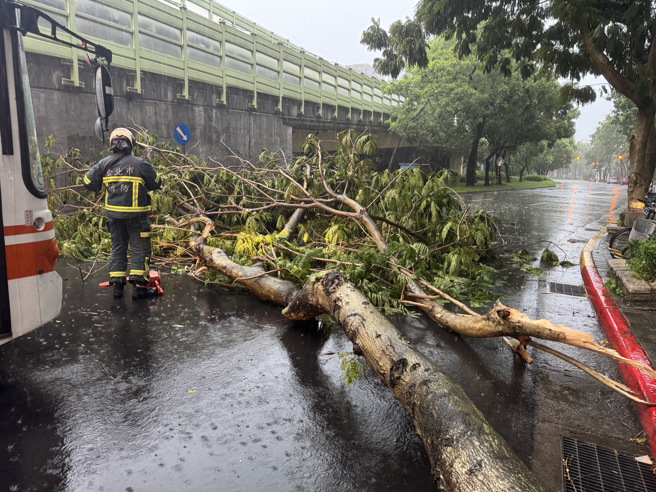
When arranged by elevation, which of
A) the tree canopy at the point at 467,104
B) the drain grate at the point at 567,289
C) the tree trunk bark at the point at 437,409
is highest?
the tree canopy at the point at 467,104

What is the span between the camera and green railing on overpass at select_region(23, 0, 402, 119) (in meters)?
13.0

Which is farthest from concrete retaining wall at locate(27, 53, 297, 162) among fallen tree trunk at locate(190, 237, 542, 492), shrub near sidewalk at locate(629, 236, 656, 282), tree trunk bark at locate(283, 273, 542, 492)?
shrub near sidewalk at locate(629, 236, 656, 282)

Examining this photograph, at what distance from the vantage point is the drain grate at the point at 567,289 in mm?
6371

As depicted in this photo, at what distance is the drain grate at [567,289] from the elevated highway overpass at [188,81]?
24.8 ft

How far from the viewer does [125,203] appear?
215 inches

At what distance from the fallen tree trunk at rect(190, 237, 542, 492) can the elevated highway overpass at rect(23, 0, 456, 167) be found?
294 inches

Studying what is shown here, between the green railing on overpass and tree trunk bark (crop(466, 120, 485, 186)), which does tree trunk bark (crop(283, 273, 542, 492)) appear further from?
tree trunk bark (crop(466, 120, 485, 186))

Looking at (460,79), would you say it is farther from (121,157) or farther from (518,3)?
(121,157)

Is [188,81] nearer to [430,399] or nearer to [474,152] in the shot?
[430,399]

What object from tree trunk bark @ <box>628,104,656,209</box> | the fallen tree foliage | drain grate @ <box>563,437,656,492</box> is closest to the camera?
drain grate @ <box>563,437,656,492</box>

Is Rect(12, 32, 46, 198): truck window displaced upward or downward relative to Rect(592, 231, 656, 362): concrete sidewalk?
upward

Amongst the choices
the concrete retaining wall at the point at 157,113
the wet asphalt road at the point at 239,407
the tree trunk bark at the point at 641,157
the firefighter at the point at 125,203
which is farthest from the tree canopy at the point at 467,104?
the wet asphalt road at the point at 239,407

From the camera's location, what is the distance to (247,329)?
4.71 meters

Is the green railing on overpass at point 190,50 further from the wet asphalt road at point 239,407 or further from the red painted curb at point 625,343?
the red painted curb at point 625,343
